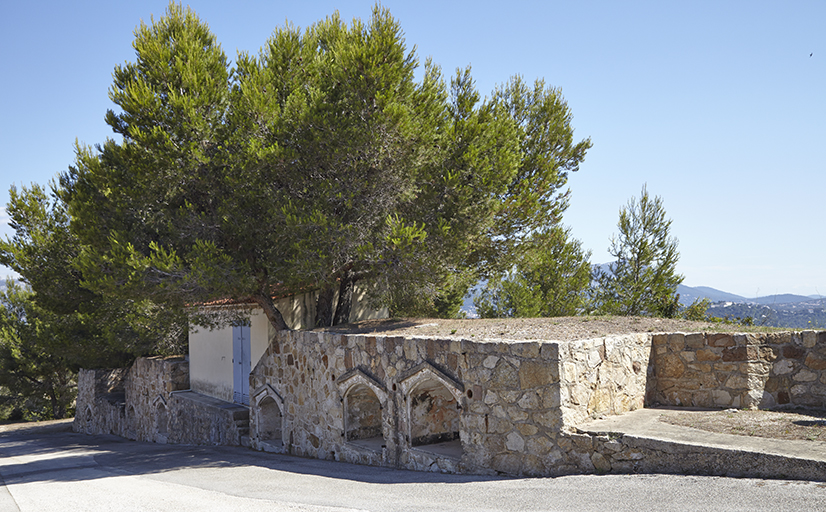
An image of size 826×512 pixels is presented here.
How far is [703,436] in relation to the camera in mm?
6523

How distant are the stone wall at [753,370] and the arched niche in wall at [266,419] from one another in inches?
356

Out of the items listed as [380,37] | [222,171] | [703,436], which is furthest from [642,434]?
[222,171]

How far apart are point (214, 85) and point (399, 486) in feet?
29.7

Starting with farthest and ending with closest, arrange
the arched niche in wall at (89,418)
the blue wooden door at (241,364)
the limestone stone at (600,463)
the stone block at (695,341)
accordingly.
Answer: the arched niche in wall at (89,418) < the blue wooden door at (241,364) < the stone block at (695,341) < the limestone stone at (600,463)

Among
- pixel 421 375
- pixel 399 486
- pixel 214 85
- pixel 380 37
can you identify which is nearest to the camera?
pixel 399 486

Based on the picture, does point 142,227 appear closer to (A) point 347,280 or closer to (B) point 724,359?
(A) point 347,280

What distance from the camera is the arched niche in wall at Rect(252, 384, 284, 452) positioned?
13742 mm

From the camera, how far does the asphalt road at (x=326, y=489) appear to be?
548 cm

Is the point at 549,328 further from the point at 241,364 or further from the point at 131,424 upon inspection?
the point at 131,424

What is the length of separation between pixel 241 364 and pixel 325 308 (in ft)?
11.8

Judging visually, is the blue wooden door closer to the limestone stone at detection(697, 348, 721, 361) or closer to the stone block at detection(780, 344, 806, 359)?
the limestone stone at detection(697, 348, 721, 361)

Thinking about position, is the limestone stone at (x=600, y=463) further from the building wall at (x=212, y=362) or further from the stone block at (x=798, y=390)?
the building wall at (x=212, y=362)

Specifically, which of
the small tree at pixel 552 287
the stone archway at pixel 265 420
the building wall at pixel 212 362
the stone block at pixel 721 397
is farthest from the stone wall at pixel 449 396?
the small tree at pixel 552 287

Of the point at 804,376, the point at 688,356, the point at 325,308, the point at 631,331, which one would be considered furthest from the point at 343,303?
the point at 804,376
